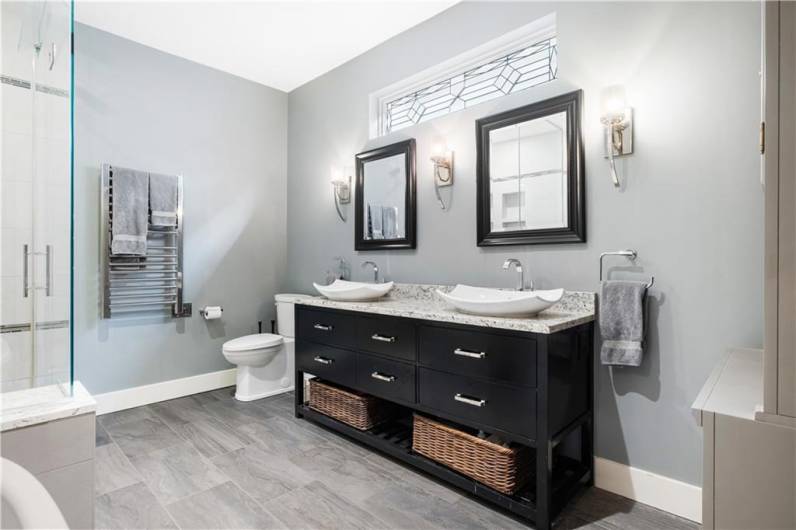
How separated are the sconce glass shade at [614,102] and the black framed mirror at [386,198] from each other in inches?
48.6

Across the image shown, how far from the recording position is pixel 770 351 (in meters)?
0.92

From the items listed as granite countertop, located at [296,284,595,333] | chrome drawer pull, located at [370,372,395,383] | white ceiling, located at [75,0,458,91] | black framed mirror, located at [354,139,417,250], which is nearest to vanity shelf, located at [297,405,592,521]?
chrome drawer pull, located at [370,372,395,383]

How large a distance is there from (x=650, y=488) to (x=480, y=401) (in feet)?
2.80

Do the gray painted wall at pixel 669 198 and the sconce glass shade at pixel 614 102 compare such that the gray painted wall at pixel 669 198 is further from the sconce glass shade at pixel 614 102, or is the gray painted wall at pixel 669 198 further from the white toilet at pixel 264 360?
the white toilet at pixel 264 360

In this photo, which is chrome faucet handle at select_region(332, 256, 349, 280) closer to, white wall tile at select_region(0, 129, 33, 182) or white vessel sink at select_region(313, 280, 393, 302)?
white vessel sink at select_region(313, 280, 393, 302)

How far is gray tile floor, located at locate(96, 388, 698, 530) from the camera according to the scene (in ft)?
5.80

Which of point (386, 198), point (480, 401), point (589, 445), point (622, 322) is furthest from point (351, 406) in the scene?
point (622, 322)

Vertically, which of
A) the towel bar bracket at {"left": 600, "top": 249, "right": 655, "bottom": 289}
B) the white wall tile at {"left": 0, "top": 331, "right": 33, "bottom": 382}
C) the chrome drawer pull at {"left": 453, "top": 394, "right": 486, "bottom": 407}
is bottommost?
the chrome drawer pull at {"left": 453, "top": 394, "right": 486, "bottom": 407}

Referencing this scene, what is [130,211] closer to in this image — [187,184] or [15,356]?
[187,184]

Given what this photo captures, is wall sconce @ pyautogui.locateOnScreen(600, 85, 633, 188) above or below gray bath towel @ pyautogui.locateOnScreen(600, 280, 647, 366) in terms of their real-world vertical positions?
above

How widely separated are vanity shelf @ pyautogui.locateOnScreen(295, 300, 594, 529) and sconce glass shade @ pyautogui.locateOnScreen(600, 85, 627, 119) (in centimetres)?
93

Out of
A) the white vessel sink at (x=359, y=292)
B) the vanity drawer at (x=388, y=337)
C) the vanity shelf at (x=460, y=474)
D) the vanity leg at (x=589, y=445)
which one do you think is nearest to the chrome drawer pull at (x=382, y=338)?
the vanity drawer at (x=388, y=337)

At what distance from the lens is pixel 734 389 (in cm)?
118

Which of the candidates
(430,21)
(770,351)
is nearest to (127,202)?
(430,21)
